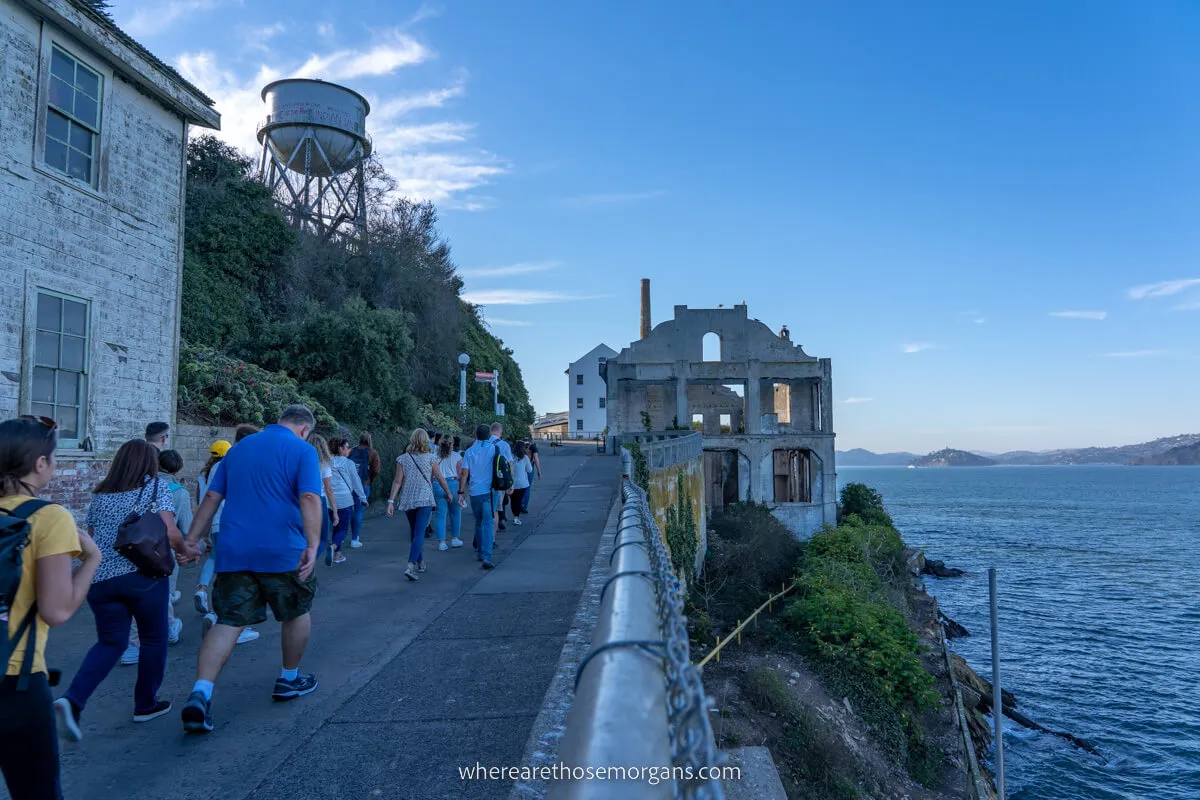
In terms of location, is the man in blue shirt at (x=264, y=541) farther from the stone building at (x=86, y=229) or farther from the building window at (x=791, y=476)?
the building window at (x=791, y=476)

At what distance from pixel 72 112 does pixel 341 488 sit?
20.3 ft

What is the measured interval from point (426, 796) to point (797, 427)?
3672 centimetres

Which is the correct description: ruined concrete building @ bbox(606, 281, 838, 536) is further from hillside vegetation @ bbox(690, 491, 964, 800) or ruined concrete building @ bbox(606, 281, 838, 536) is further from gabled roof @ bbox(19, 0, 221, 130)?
gabled roof @ bbox(19, 0, 221, 130)

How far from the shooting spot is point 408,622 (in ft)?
23.2

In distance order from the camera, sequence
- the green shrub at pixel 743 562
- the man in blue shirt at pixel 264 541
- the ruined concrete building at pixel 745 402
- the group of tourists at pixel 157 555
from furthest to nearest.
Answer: the ruined concrete building at pixel 745 402 < the green shrub at pixel 743 562 < the man in blue shirt at pixel 264 541 < the group of tourists at pixel 157 555

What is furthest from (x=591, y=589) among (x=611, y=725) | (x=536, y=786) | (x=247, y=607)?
(x=611, y=725)

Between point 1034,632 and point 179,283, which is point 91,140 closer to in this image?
point 179,283

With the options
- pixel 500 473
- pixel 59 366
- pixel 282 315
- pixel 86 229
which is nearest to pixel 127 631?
pixel 500 473

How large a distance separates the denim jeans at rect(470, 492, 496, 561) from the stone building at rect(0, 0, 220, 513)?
5.09 m

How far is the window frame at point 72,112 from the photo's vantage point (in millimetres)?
9203

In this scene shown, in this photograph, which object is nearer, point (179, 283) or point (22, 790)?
point (22, 790)

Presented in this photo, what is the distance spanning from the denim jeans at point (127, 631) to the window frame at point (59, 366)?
6059mm

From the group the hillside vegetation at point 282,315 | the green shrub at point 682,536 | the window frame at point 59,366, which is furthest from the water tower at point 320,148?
the window frame at point 59,366

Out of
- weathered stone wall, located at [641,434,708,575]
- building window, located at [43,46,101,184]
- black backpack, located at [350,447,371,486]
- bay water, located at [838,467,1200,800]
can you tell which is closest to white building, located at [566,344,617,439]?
bay water, located at [838,467,1200,800]
